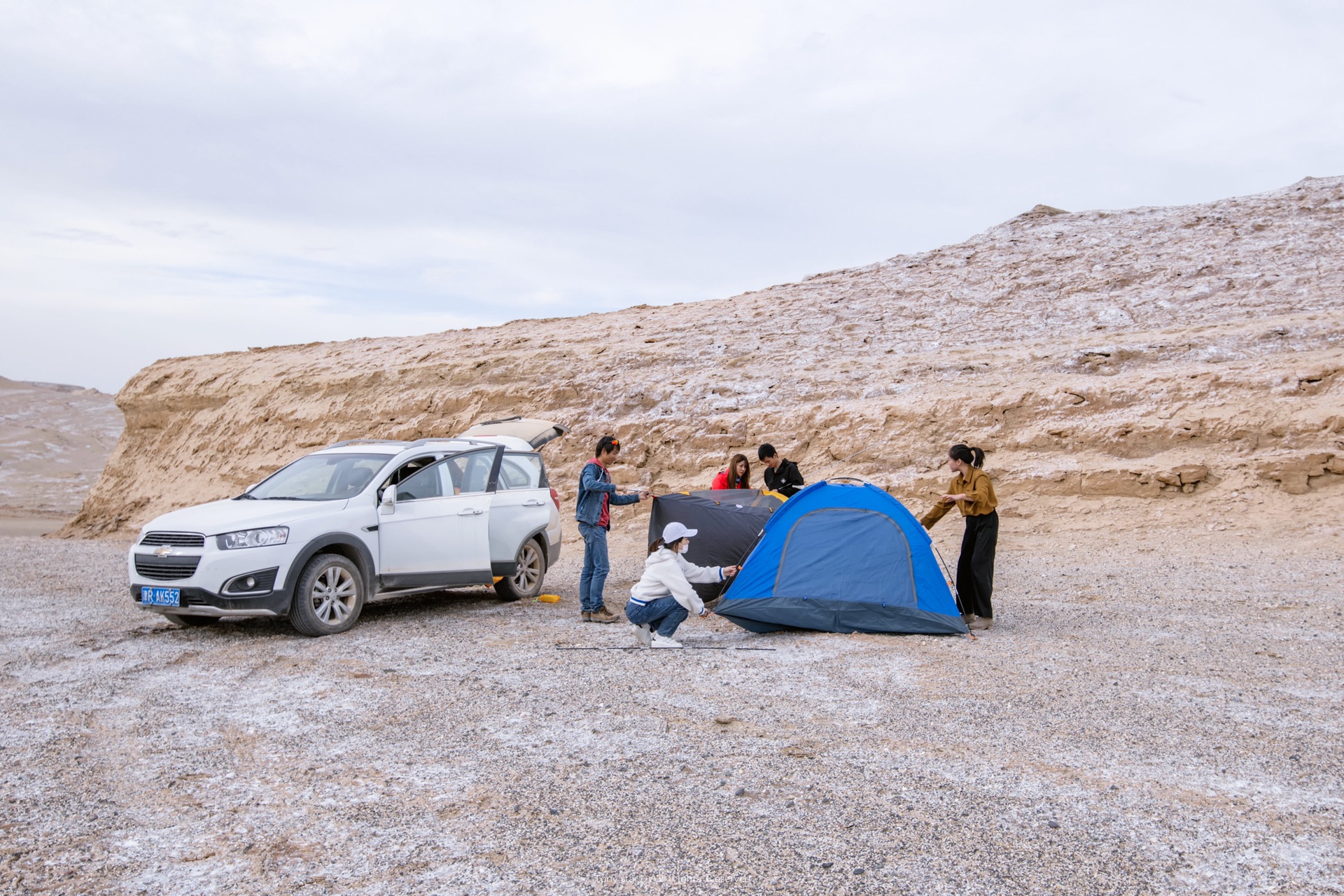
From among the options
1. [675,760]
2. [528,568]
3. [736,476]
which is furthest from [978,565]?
[528,568]

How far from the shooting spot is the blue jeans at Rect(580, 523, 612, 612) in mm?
9438

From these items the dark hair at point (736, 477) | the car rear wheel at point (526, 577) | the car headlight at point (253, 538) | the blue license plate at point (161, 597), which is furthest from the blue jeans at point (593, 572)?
the blue license plate at point (161, 597)

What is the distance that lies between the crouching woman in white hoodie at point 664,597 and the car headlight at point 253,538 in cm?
312

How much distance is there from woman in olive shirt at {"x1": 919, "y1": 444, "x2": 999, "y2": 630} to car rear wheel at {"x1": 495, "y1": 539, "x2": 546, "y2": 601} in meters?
4.65

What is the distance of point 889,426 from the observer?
666 inches

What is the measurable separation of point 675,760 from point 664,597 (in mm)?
2989

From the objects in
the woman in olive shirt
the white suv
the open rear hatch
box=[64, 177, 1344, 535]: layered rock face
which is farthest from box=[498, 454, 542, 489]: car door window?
box=[64, 177, 1344, 535]: layered rock face

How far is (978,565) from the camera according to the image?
8.61 meters

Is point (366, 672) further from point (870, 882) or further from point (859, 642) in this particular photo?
point (870, 882)

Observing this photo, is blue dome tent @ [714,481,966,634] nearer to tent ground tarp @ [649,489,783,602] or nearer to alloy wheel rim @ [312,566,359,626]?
tent ground tarp @ [649,489,783,602]

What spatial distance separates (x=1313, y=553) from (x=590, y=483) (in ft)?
30.2

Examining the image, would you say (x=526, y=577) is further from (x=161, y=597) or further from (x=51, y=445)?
(x=51, y=445)

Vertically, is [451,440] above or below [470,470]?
above

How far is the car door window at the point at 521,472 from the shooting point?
1078 centimetres
